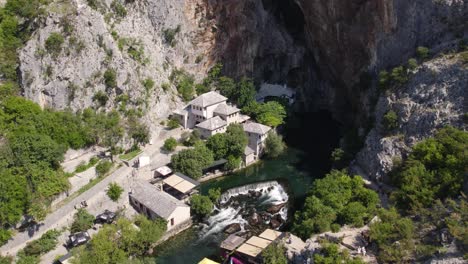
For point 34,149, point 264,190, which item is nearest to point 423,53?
point 264,190

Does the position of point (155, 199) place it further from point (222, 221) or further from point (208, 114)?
point (208, 114)

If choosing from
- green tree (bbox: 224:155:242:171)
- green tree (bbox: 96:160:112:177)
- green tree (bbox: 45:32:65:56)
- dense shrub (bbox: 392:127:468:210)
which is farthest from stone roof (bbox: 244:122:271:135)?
green tree (bbox: 45:32:65:56)

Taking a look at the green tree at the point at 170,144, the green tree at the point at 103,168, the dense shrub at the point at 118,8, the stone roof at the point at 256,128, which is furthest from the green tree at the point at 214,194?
the dense shrub at the point at 118,8

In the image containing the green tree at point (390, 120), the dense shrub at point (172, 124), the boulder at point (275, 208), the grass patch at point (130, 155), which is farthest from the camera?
the dense shrub at point (172, 124)

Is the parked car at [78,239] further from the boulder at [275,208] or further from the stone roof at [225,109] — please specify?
the stone roof at [225,109]

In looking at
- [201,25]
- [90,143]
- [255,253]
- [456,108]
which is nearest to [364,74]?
[456,108]

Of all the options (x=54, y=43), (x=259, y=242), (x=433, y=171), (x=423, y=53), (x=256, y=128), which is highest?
(x=423, y=53)
